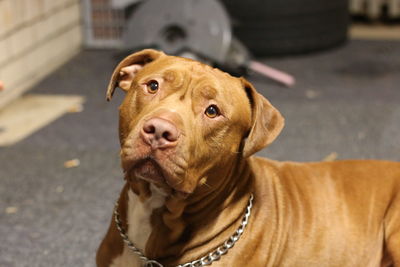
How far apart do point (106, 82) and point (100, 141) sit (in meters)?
1.14

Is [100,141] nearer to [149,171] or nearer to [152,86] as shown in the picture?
[152,86]

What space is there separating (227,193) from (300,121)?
209cm

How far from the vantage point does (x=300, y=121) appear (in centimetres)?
400

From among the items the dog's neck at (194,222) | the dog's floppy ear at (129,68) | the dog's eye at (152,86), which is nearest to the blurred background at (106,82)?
the dog's neck at (194,222)

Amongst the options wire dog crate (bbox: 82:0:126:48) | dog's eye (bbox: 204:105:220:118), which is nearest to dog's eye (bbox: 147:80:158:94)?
dog's eye (bbox: 204:105:220:118)

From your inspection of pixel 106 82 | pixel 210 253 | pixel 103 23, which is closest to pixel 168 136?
pixel 210 253

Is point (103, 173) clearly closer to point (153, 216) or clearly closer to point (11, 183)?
point (11, 183)

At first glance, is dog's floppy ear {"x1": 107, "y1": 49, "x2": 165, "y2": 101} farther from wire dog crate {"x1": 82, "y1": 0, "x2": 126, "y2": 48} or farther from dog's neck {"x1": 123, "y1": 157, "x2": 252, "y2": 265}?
wire dog crate {"x1": 82, "y1": 0, "x2": 126, "y2": 48}

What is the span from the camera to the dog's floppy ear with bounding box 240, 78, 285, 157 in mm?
1891

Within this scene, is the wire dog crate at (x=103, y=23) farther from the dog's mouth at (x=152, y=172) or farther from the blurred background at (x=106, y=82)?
the dog's mouth at (x=152, y=172)

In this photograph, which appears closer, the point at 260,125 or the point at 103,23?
the point at 260,125

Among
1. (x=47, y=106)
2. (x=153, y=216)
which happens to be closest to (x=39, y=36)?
(x=47, y=106)

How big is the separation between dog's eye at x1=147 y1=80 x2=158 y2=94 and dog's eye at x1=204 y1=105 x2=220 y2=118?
0.53 ft

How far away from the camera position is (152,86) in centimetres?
189
